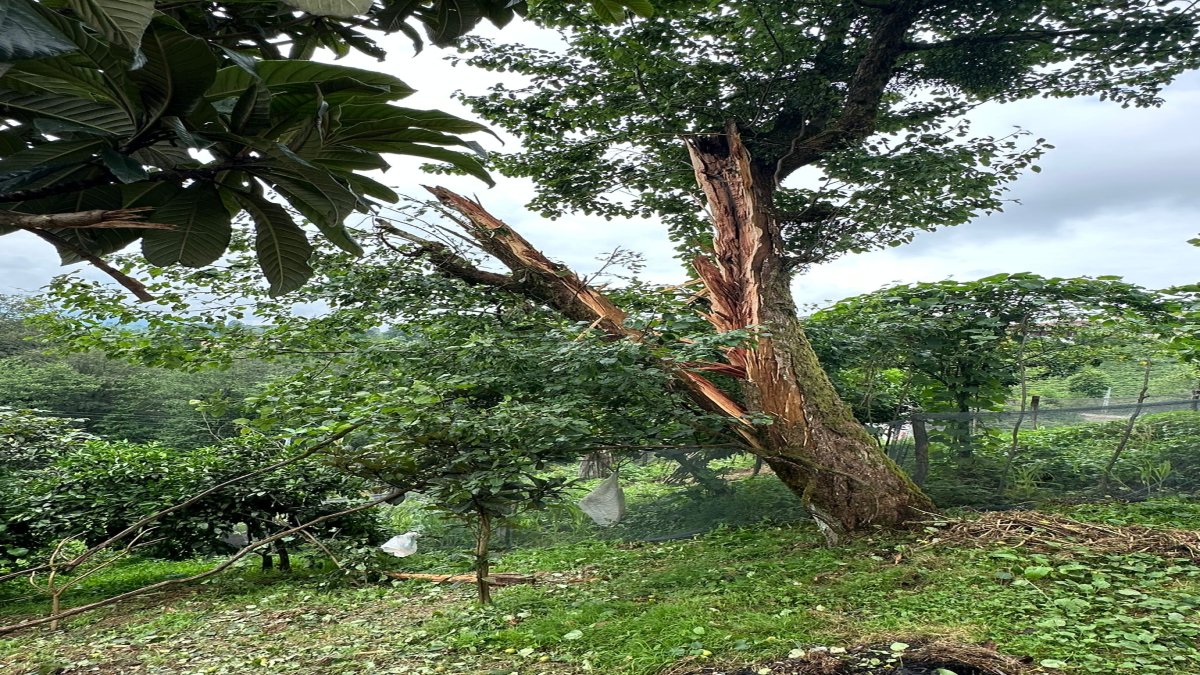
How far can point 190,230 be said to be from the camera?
0.77 m

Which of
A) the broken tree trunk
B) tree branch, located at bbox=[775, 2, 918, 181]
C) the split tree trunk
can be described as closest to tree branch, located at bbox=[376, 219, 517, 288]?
the split tree trunk

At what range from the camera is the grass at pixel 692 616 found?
2.64 metres

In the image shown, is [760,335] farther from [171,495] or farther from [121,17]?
[171,495]

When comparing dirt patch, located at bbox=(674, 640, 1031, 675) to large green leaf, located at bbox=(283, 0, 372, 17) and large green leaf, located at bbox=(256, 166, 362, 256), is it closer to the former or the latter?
large green leaf, located at bbox=(256, 166, 362, 256)

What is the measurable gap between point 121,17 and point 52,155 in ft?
0.63

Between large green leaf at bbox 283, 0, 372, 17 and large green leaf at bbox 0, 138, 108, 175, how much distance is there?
0.76ft

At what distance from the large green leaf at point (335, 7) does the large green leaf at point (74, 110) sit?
0.20 metres

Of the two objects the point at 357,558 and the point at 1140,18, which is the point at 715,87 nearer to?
the point at 1140,18

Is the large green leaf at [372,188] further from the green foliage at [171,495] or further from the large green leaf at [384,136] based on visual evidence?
the green foliage at [171,495]

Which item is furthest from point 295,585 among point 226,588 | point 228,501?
point 228,501

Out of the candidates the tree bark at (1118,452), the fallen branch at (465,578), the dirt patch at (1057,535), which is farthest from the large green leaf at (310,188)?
the tree bark at (1118,452)

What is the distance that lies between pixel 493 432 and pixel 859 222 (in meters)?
4.15

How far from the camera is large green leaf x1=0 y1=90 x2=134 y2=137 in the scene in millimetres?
620

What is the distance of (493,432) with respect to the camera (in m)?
3.41
